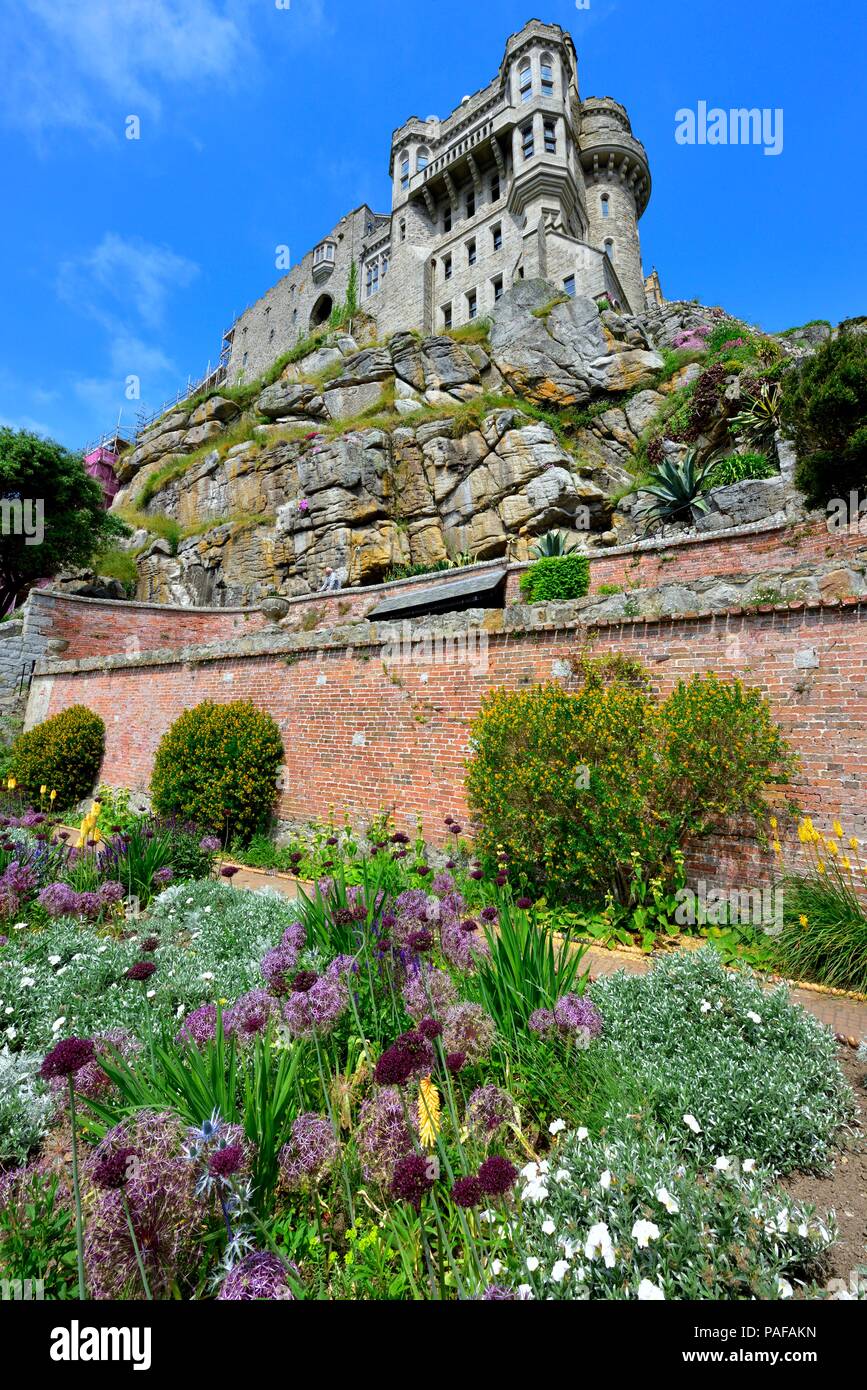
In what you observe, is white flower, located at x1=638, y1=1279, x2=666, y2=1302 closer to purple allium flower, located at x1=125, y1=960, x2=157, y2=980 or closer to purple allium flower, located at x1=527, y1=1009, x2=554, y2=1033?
purple allium flower, located at x1=527, y1=1009, x2=554, y2=1033

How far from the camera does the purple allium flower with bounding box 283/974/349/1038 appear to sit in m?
2.56

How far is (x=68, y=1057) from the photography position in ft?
5.61

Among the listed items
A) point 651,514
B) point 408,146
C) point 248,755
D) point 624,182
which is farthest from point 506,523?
point 408,146

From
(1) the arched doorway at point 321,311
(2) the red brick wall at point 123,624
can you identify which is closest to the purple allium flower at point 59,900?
(2) the red brick wall at point 123,624

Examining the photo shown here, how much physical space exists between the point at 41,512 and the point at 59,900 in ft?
67.0

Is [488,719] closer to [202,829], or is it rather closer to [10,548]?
[202,829]

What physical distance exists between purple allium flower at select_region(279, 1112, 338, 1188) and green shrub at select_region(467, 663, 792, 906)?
3515mm

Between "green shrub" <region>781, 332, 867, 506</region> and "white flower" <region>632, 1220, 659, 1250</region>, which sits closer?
"white flower" <region>632, 1220, 659, 1250</region>

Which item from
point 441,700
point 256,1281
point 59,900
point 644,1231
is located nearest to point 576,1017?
point 644,1231

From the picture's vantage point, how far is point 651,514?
55.7 ft

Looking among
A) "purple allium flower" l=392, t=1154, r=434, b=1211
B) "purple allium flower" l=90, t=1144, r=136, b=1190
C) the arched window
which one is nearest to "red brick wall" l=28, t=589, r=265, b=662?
"purple allium flower" l=90, t=1144, r=136, b=1190

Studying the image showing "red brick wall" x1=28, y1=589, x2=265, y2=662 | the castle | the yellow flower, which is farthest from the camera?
the castle

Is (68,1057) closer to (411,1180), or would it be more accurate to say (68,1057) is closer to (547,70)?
(411,1180)

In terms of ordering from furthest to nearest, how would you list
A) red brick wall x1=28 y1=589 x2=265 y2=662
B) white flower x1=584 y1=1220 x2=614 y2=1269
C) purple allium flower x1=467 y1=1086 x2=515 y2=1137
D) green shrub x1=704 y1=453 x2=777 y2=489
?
1. red brick wall x1=28 y1=589 x2=265 y2=662
2. green shrub x1=704 y1=453 x2=777 y2=489
3. purple allium flower x1=467 y1=1086 x2=515 y2=1137
4. white flower x1=584 y1=1220 x2=614 y2=1269
